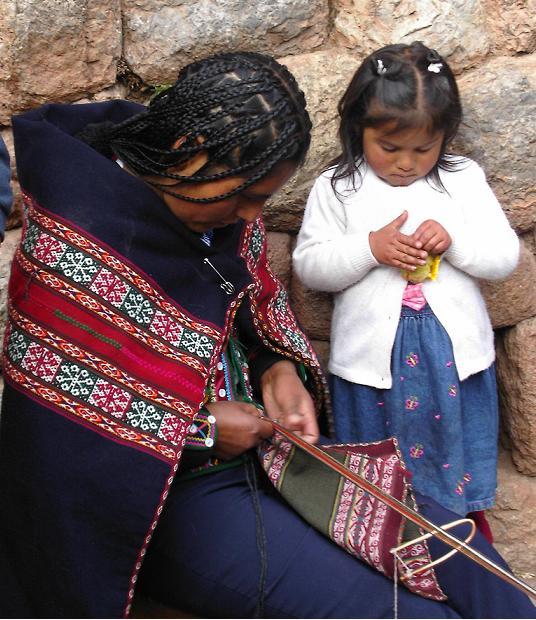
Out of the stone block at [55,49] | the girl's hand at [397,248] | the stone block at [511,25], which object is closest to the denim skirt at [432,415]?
the girl's hand at [397,248]

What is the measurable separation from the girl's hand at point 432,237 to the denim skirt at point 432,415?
6.5 inches

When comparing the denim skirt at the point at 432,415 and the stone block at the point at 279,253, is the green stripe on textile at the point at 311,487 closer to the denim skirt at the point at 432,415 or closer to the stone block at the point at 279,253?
the denim skirt at the point at 432,415

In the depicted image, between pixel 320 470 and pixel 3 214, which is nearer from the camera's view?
pixel 3 214

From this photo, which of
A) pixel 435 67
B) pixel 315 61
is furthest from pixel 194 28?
pixel 435 67

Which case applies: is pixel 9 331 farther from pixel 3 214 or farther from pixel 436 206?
pixel 436 206

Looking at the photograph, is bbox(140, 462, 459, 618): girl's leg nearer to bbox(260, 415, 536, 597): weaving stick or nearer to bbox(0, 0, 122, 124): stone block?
bbox(260, 415, 536, 597): weaving stick

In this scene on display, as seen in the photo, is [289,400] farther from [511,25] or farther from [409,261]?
[511,25]

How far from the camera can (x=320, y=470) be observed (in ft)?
5.97

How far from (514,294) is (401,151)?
613mm

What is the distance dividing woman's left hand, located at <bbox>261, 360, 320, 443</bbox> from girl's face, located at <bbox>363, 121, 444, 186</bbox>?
53 centimetres

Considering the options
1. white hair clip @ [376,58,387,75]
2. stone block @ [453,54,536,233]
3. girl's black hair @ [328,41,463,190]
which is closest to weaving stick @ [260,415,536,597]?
girl's black hair @ [328,41,463,190]

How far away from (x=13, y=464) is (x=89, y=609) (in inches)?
11.2

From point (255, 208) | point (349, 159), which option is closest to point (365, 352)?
point (349, 159)

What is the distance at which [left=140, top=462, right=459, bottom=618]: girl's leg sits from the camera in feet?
5.42
